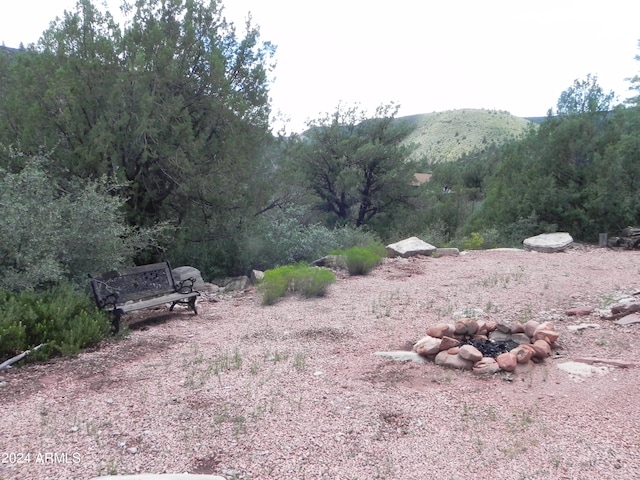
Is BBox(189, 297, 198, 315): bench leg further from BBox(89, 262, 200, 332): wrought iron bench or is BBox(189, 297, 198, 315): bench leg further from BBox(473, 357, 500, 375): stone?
BBox(473, 357, 500, 375): stone

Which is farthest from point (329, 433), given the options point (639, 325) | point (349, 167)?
point (349, 167)

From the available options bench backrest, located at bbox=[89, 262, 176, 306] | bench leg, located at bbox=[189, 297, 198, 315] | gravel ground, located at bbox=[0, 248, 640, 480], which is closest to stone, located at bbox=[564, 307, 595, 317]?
gravel ground, located at bbox=[0, 248, 640, 480]

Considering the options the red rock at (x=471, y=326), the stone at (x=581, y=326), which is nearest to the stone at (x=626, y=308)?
the stone at (x=581, y=326)

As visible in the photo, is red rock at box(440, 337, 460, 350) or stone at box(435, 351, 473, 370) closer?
stone at box(435, 351, 473, 370)

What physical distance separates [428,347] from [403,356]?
250 millimetres

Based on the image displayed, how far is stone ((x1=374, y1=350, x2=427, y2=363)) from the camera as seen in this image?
4.72 meters

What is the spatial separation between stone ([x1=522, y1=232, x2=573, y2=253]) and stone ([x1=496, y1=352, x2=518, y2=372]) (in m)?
9.09

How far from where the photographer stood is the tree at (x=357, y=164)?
63.5ft

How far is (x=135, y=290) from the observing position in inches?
266

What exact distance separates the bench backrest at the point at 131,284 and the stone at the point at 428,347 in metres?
3.51

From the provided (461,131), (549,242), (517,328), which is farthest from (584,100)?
(461,131)

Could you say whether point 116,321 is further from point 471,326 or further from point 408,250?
point 408,250

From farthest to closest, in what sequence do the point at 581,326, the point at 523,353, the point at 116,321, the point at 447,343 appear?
1. the point at 116,321
2. the point at 581,326
3. the point at 447,343
4. the point at 523,353

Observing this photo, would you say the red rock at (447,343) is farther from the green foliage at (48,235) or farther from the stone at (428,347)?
the green foliage at (48,235)
